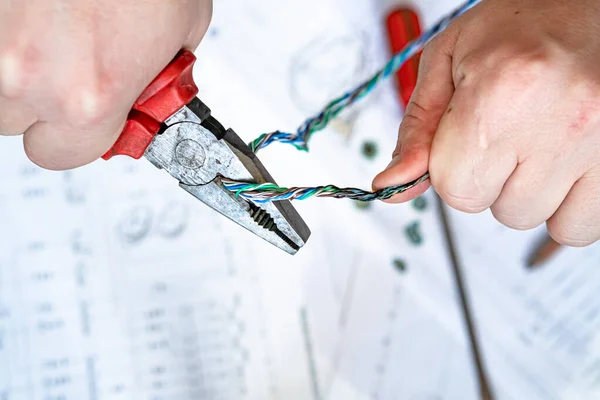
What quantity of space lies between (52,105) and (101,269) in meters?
0.28

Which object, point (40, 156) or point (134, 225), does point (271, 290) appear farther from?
Result: point (40, 156)

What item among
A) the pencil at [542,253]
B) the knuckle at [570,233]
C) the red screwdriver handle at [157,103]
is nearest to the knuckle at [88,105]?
the red screwdriver handle at [157,103]

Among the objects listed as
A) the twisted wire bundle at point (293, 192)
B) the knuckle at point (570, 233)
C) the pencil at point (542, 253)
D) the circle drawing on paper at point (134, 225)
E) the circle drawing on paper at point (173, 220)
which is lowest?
the circle drawing on paper at point (134, 225)

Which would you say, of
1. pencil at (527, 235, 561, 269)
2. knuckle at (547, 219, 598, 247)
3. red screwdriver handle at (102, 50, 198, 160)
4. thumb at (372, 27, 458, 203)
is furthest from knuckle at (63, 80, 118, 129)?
pencil at (527, 235, 561, 269)

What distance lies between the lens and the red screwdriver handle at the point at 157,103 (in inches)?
12.0

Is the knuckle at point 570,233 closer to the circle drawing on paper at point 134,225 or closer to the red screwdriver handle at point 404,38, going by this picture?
the red screwdriver handle at point 404,38

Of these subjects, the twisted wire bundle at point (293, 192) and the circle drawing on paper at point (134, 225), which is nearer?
the twisted wire bundle at point (293, 192)

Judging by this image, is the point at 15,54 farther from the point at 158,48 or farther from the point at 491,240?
the point at 491,240

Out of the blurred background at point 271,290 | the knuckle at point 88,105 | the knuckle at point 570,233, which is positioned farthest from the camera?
the blurred background at point 271,290

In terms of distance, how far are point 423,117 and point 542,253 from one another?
0.24m

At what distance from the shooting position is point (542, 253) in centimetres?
55

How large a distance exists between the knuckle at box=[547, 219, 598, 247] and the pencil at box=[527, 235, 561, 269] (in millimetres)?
145

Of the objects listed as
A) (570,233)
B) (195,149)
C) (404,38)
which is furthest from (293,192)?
(404,38)

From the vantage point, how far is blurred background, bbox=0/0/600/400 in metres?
0.53
